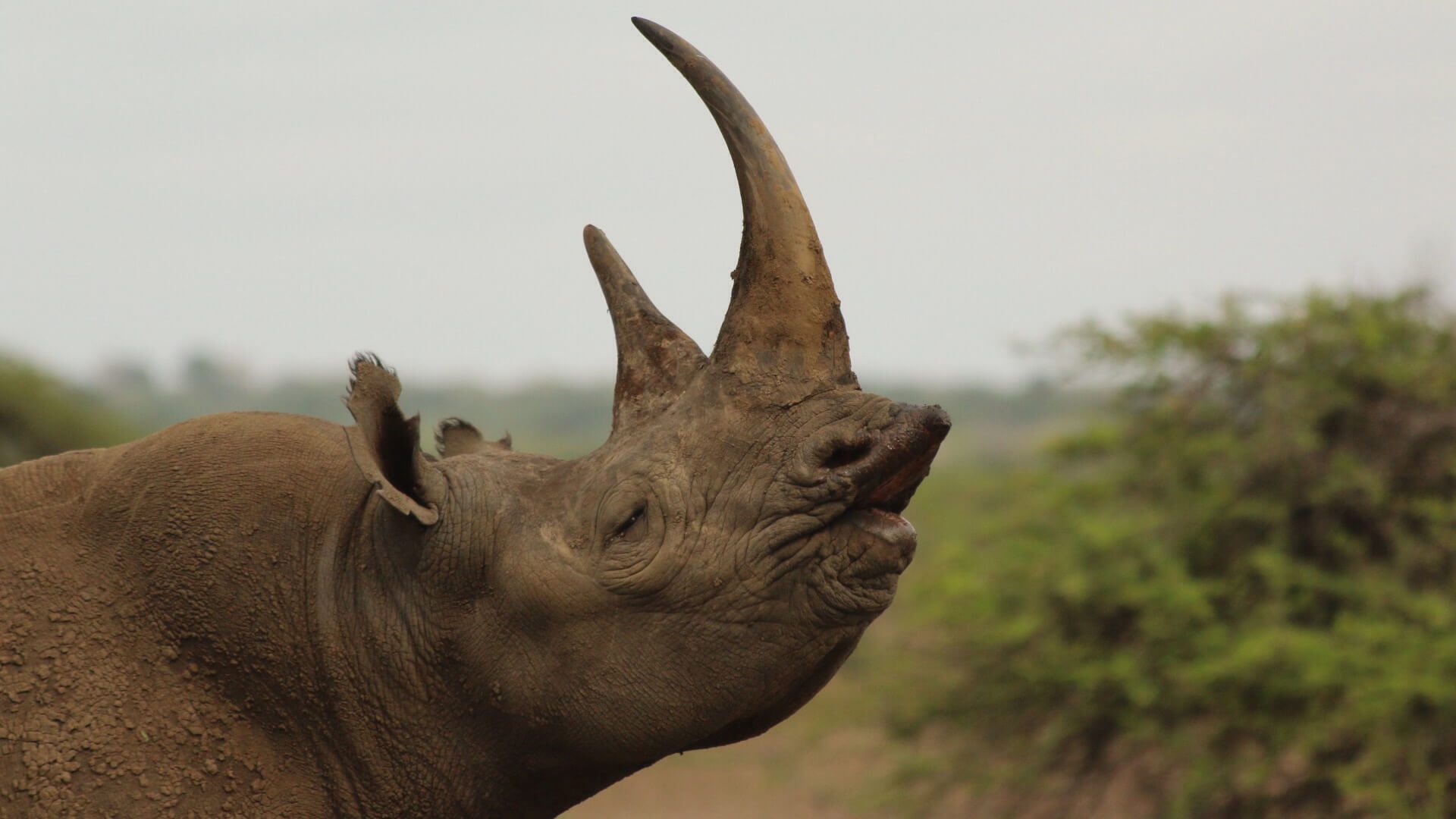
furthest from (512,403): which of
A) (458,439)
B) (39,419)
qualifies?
(458,439)

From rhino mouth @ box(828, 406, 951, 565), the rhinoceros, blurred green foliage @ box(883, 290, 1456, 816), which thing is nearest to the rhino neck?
the rhinoceros

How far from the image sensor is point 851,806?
12.8m

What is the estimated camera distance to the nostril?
286 centimetres

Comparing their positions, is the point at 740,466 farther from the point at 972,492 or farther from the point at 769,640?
the point at 972,492

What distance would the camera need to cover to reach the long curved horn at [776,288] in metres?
2.97

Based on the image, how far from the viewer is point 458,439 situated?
3.69 m

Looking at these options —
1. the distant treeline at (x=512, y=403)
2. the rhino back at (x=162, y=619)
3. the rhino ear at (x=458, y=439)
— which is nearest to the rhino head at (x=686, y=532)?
the rhino back at (x=162, y=619)

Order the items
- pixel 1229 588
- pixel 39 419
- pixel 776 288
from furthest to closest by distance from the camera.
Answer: pixel 39 419
pixel 1229 588
pixel 776 288

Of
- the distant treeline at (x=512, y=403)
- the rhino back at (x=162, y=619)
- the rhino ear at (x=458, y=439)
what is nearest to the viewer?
the rhino back at (x=162, y=619)

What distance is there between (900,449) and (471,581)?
0.83 meters

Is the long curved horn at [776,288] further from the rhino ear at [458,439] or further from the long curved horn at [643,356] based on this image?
the rhino ear at [458,439]

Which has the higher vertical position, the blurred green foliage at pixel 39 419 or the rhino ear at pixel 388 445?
the rhino ear at pixel 388 445

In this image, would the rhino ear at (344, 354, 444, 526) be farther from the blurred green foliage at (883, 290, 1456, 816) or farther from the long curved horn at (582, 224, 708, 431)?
the blurred green foliage at (883, 290, 1456, 816)

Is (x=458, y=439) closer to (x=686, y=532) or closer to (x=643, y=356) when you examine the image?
(x=643, y=356)
